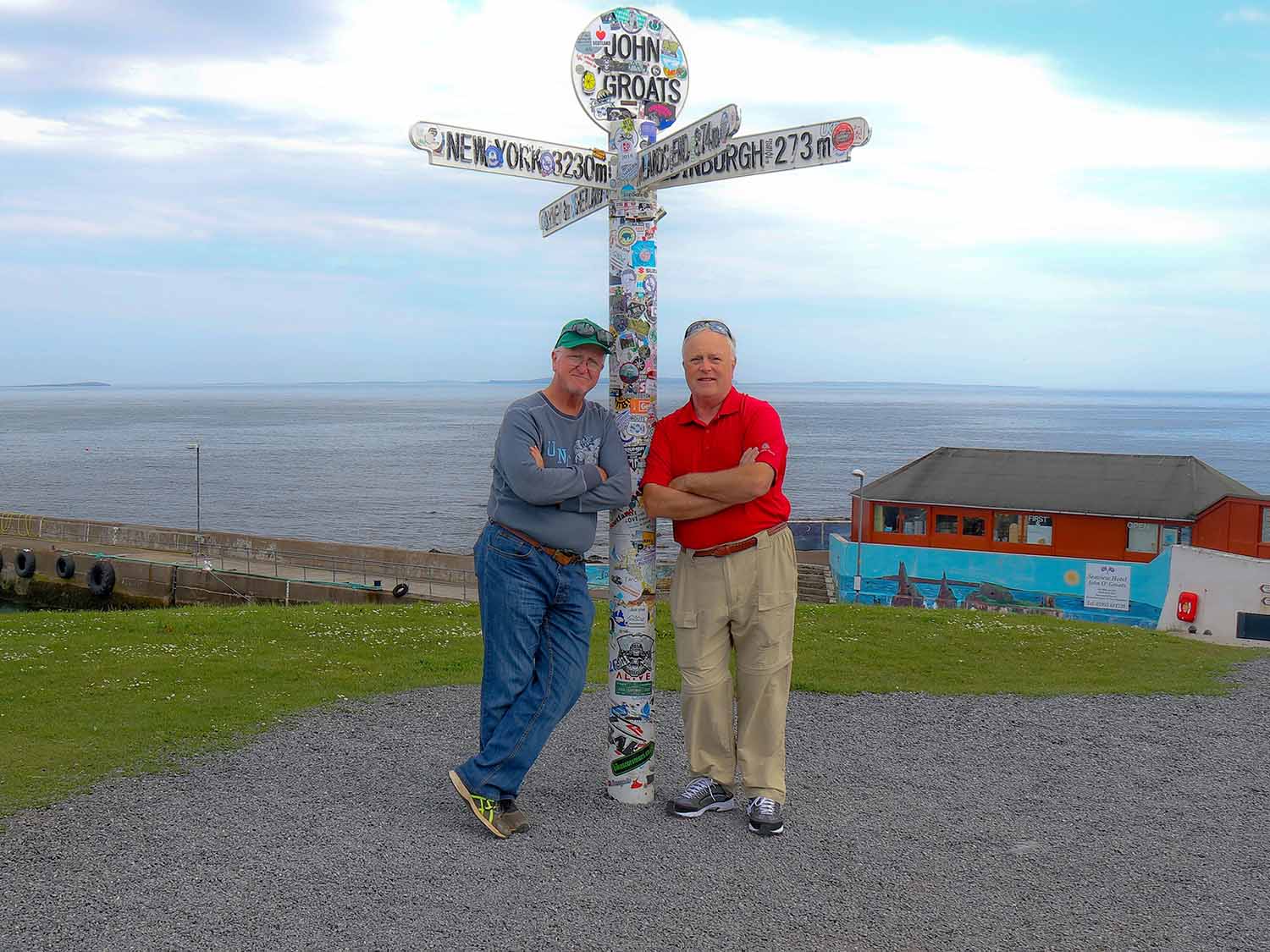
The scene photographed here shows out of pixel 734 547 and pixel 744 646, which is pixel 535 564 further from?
pixel 744 646

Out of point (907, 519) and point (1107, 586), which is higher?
point (907, 519)

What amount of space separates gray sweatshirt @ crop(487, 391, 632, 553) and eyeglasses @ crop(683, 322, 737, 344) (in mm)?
556

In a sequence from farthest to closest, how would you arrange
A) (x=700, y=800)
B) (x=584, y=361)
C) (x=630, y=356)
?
(x=630, y=356)
(x=700, y=800)
(x=584, y=361)

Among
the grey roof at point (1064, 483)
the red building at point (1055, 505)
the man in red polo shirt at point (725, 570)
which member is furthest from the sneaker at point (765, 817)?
the grey roof at point (1064, 483)

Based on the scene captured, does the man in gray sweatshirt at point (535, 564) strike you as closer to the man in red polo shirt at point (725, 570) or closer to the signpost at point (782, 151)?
the man in red polo shirt at point (725, 570)

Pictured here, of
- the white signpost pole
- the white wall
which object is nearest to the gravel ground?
the white signpost pole

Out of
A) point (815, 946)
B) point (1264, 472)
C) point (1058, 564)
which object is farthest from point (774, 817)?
point (1264, 472)

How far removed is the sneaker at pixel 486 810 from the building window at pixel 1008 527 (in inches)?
992

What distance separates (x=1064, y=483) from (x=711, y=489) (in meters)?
25.8

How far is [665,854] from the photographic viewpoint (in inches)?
186

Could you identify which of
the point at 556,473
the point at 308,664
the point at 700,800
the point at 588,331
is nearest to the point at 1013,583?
the point at 308,664

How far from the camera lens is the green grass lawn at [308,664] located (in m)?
6.43

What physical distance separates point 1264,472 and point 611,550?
4813 inches

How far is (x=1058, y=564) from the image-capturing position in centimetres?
2536
